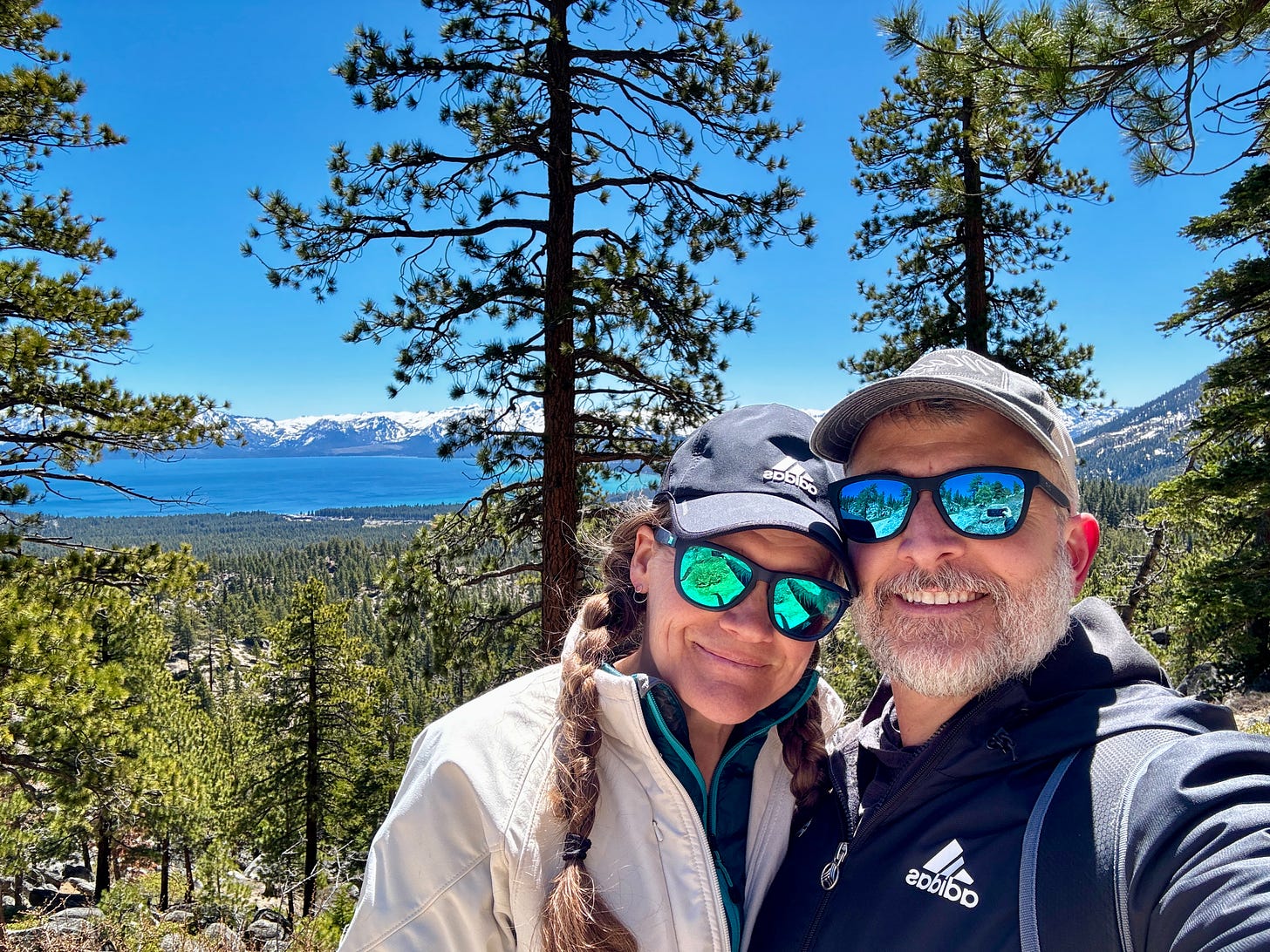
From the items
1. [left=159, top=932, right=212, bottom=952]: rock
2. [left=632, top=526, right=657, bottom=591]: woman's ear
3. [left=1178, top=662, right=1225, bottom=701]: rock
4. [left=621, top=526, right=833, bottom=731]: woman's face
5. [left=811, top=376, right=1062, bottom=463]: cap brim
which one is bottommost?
[left=159, top=932, right=212, bottom=952]: rock

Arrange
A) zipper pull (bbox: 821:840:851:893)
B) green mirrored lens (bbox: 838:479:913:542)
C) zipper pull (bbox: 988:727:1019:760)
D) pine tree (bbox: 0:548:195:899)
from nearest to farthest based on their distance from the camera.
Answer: zipper pull (bbox: 988:727:1019:760), zipper pull (bbox: 821:840:851:893), green mirrored lens (bbox: 838:479:913:542), pine tree (bbox: 0:548:195:899)

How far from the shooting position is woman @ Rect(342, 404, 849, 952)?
4.52 ft

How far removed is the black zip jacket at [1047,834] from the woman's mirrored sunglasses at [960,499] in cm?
29

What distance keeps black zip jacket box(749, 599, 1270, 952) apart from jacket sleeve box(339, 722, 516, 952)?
2.09 ft

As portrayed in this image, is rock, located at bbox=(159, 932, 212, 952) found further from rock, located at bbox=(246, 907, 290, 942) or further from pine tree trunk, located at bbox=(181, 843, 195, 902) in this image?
pine tree trunk, located at bbox=(181, 843, 195, 902)

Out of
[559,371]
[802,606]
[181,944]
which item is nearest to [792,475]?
[802,606]

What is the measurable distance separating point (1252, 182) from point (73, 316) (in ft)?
45.3

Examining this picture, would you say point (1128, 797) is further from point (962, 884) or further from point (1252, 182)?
point (1252, 182)

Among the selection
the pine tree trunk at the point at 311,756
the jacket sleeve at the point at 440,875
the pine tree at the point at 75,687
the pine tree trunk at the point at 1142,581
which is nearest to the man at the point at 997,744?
the jacket sleeve at the point at 440,875

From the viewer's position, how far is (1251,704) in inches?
471

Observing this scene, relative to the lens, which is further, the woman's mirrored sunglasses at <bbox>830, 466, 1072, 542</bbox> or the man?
the woman's mirrored sunglasses at <bbox>830, 466, 1072, 542</bbox>

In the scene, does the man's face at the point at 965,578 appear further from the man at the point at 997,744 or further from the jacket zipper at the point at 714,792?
the jacket zipper at the point at 714,792

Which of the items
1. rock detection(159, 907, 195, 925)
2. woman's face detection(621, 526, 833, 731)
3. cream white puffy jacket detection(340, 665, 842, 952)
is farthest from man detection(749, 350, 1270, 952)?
rock detection(159, 907, 195, 925)

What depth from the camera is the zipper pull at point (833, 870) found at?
147cm
